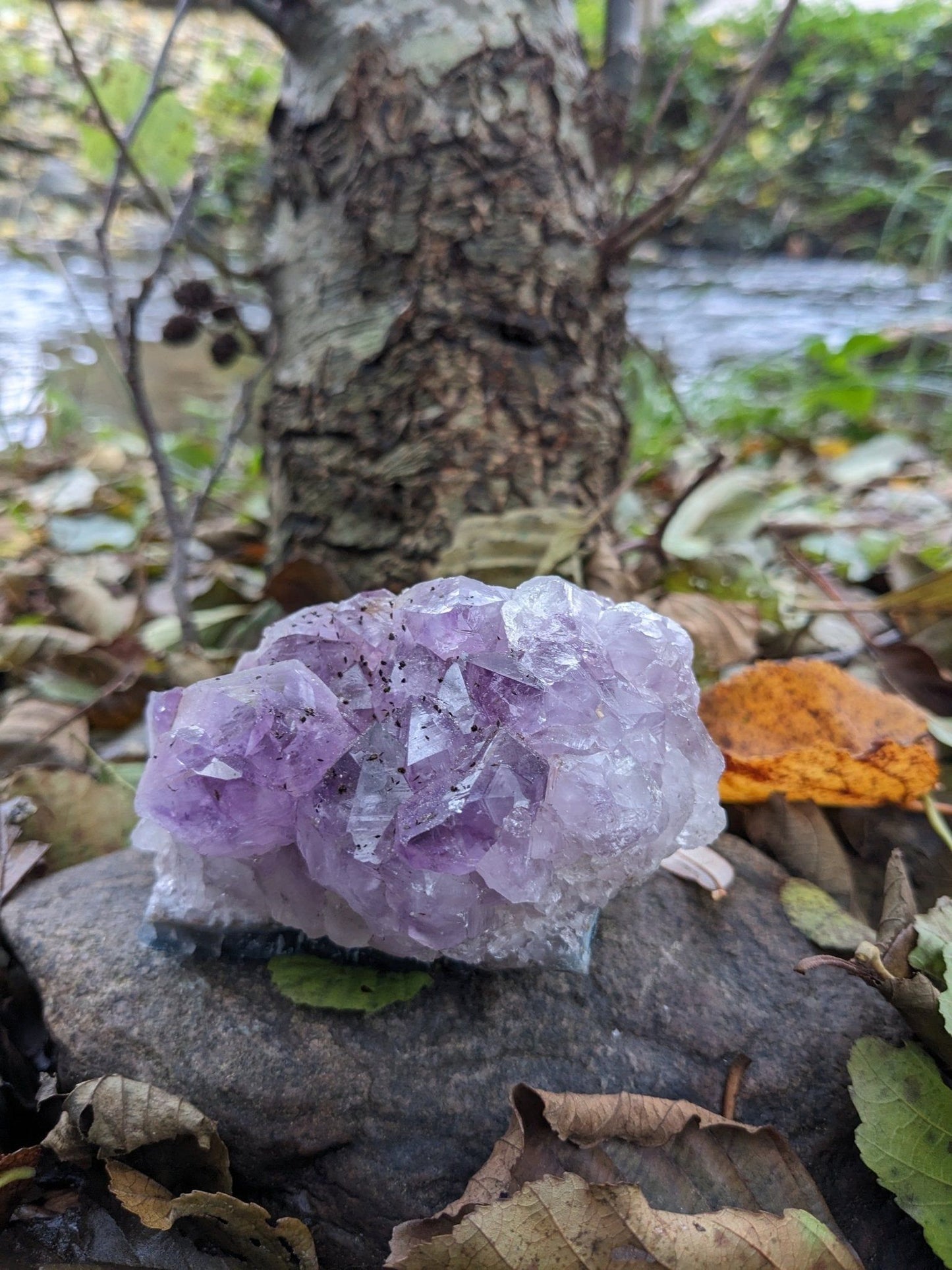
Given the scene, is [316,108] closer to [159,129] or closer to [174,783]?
[159,129]

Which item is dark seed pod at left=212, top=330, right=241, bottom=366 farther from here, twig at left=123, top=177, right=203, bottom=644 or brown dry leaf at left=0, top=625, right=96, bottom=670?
brown dry leaf at left=0, top=625, right=96, bottom=670

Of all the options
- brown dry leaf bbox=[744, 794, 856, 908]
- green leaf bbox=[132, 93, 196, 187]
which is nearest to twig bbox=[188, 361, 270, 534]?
green leaf bbox=[132, 93, 196, 187]

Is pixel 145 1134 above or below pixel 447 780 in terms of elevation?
below

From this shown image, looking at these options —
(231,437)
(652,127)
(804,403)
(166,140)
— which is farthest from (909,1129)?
(804,403)

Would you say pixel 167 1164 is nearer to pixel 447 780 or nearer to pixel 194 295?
pixel 447 780

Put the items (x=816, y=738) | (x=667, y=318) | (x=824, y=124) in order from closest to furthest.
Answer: (x=816, y=738), (x=667, y=318), (x=824, y=124)

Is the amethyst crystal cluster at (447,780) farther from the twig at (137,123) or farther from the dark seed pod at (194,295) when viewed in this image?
the dark seed pod at (194,295)

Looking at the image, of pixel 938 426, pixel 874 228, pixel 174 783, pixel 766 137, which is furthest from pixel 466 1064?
pixel 766 137
